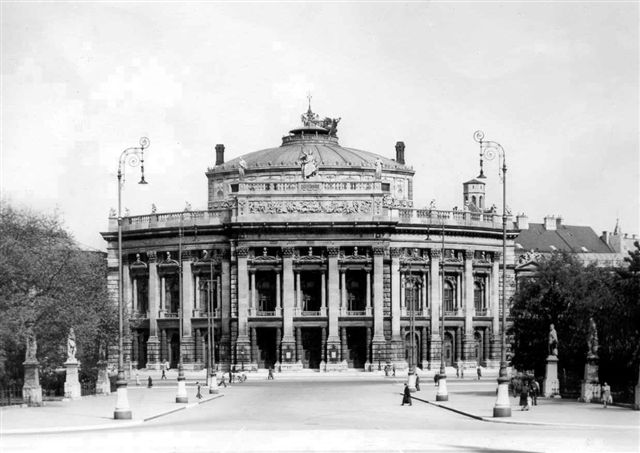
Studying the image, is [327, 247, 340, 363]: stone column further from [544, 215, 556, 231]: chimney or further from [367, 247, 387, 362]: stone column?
[544, 215, 556, 231]: chimney

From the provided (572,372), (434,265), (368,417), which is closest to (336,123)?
(434,265)

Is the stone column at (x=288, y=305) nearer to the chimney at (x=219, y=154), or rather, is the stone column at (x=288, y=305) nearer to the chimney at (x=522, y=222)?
the chimney at (x=219, y=154)

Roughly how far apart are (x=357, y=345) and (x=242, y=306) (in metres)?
10.4

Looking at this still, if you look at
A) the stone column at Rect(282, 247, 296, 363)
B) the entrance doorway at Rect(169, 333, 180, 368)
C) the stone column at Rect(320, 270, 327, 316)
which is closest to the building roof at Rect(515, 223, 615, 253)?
the stone column at Rect(320, 270, 327, 316)

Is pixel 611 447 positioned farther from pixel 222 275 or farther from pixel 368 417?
pixel 222 275

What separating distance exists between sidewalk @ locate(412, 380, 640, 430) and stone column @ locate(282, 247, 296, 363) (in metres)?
33.7

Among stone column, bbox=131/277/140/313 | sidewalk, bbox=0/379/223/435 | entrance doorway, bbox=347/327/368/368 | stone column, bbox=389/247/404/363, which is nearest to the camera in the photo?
sidewalk, bbox=0/379/223/435

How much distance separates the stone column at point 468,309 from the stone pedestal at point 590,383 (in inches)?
Answer: 1874

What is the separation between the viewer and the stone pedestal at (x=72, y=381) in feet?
222

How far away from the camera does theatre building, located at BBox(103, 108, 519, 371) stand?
103125 mm

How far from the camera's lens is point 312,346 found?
10425cm

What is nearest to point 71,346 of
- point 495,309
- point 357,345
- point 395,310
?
point 357,345

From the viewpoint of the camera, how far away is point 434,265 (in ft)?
356

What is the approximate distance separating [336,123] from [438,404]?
78784 millimetres
